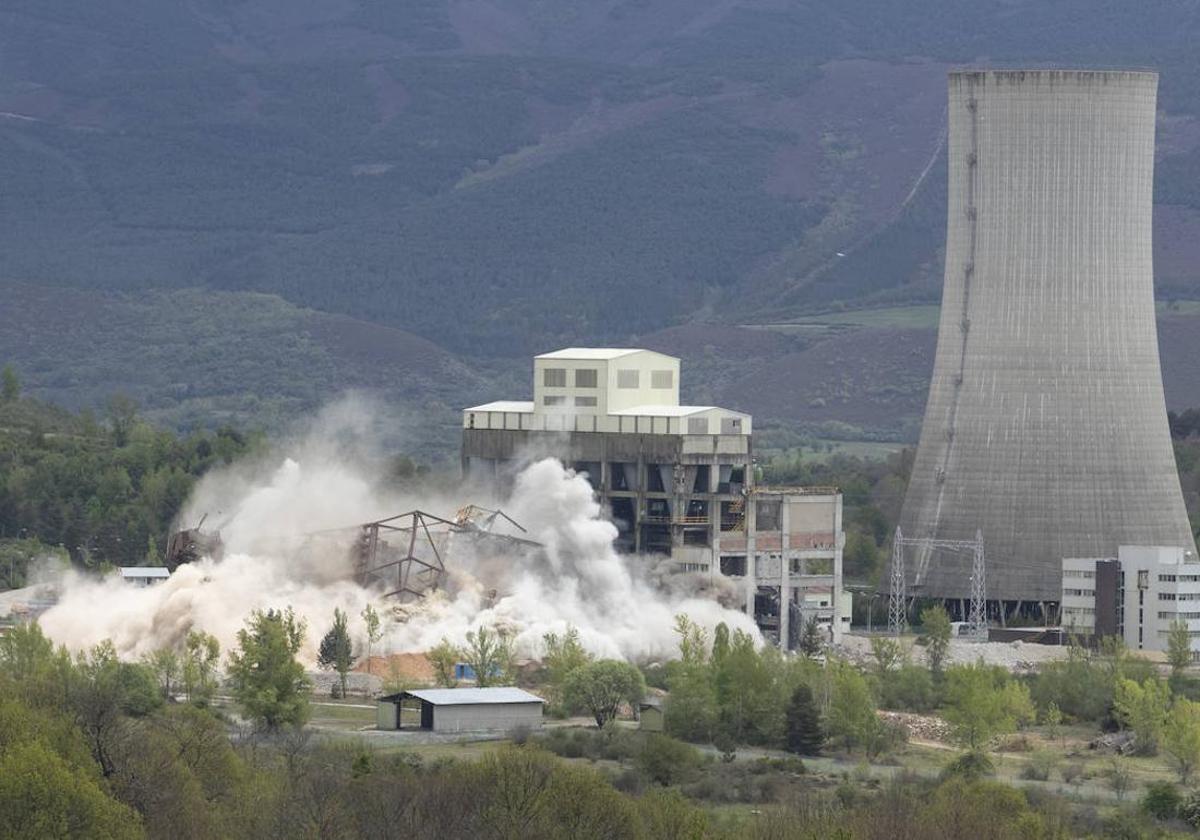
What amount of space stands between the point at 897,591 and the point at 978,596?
2.63 m

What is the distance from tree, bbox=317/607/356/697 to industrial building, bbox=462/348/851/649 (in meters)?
11.9

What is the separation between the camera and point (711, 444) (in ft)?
282

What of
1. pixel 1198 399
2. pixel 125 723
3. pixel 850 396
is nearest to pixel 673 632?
pixel 125 723

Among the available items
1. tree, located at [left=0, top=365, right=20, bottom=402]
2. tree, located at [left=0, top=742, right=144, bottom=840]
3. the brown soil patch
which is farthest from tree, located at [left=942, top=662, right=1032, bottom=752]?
tree, located at [left=0, top=365, right=20, bottom=402]

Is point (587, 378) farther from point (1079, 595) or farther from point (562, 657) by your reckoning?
point (1079, 595)

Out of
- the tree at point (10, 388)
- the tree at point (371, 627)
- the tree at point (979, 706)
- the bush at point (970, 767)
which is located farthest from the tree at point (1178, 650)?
the tree at point (10, 388)

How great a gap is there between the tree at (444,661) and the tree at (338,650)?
1775mm

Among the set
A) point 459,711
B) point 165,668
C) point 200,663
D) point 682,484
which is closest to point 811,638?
point 682,484

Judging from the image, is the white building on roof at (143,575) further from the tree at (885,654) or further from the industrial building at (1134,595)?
the industrial building at (1134,595)

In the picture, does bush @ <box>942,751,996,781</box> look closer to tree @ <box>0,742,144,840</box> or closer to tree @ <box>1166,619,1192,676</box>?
tree @ <box>0,742,144,840</box>

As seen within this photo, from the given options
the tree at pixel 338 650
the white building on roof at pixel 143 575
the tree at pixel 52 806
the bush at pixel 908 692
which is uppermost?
the white building on roof at pixel 143 575

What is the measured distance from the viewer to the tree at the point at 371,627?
76438 mm

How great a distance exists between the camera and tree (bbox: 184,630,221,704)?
69562 millimetres

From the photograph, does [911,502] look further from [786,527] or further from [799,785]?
[799,785]
